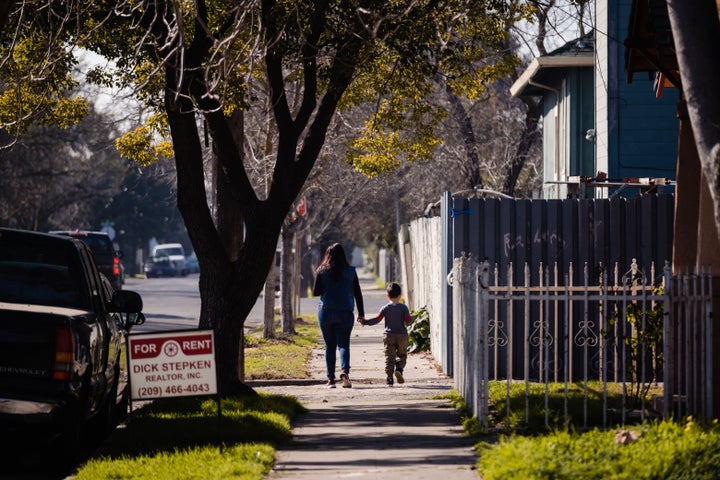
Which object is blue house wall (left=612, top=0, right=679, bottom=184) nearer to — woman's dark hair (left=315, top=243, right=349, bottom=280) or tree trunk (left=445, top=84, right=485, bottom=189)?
woman's dark hair (left=315, top=243, right=349, bottom=280)

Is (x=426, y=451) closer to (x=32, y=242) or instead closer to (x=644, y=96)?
(x=32, y=242)

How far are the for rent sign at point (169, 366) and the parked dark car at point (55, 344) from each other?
0.37 meters

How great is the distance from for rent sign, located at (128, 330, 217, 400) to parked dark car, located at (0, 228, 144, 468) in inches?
14.4

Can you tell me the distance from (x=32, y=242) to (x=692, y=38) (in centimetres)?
536

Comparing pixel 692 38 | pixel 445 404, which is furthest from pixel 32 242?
pixel 692 38

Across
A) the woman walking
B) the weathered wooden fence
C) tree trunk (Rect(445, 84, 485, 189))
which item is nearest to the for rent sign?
the woman walking

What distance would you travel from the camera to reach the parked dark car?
8.66 metres

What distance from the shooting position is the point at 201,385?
931 centimetres

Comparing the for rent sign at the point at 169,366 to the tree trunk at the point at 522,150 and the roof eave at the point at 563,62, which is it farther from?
the tree trunk at the point at 522,150

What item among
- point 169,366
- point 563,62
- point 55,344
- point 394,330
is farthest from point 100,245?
point 55,344

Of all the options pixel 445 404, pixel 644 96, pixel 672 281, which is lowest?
pixel 445 404

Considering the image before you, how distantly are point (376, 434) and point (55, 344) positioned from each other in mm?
2917

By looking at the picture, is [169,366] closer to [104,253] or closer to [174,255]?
[104,253]

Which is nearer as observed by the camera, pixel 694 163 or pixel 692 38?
pixel 692 38
